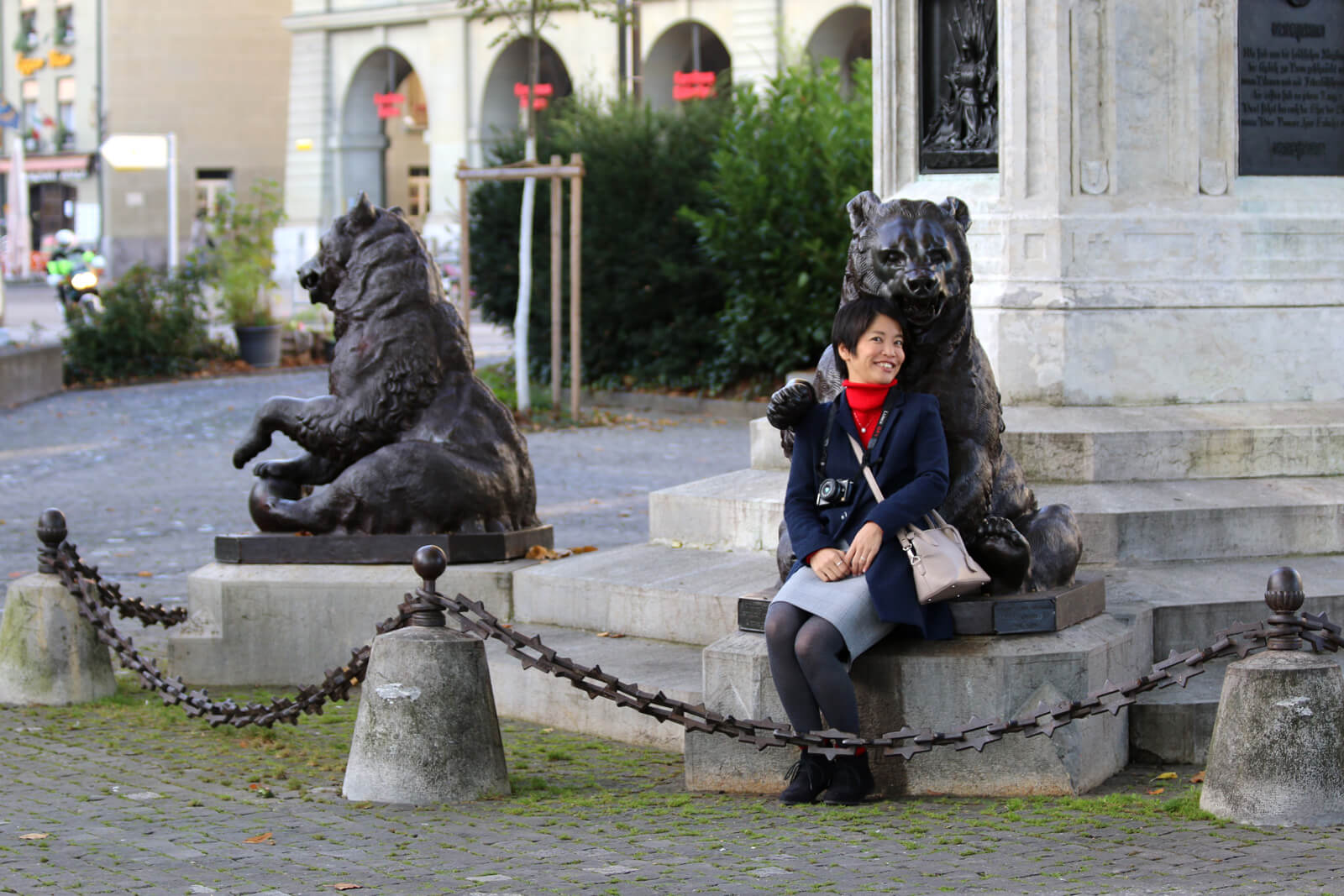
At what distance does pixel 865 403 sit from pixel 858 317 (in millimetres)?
259

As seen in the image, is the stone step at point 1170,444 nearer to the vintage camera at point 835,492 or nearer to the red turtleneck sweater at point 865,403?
the red turtleneck sweater at point 865,403

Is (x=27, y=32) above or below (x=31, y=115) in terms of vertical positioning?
above

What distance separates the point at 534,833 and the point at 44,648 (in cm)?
297

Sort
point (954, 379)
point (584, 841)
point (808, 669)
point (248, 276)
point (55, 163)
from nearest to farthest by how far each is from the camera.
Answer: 1. point (584, 841)
2. point (808, 669)
3. point (954, 379)
4. point (248, 276)
5. point (55, 163)

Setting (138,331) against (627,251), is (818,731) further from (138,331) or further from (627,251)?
(138,331)

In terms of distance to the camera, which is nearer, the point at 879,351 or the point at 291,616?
the point at 879,351

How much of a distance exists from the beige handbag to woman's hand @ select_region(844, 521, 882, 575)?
0.08 meters

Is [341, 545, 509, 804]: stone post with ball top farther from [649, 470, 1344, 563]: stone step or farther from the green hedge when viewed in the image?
the green hedge

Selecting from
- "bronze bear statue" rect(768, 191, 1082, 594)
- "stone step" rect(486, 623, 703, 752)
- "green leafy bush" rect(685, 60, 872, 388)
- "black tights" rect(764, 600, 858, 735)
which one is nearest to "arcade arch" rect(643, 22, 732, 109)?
"green leafy bush" rect(685, 60, 872, 388)

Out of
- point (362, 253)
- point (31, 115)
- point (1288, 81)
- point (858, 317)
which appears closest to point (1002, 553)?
point (858, 317)

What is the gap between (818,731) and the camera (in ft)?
17.7

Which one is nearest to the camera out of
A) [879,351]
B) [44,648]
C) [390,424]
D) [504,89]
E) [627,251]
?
[879,351]

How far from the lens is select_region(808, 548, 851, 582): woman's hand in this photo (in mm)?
5465

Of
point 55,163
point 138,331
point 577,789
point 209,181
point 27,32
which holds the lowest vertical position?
point 577,789
